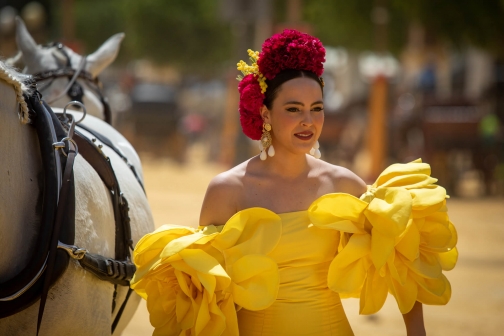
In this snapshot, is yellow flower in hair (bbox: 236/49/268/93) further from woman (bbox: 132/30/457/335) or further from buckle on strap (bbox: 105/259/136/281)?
buckle on strap (bbox: 105/259/136/281)

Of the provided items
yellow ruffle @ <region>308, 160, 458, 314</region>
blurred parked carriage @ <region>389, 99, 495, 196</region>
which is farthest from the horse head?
blurred parked carriage @ <region>389, 99, 495, 196</region>

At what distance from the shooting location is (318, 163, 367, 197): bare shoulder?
124 inches

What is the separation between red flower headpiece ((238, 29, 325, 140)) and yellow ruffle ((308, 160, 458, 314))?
481mm

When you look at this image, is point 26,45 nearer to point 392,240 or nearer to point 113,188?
point 113,188

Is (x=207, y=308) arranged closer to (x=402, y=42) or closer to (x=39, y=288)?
(x=39, y=288)

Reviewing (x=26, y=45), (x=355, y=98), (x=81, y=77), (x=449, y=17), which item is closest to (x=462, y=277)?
(x=81, y=77)

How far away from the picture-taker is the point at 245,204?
303 cm

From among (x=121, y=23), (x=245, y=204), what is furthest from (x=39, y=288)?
(x=121, y=23)

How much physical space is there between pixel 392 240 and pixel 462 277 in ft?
20.9

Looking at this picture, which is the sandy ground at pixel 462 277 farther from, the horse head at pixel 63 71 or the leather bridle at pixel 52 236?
the leather bridle at pixel 52 236

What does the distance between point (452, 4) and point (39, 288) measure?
14.9 m

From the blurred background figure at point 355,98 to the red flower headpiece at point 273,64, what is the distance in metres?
2.56

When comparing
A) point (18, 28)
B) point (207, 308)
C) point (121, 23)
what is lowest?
point (207, 308)

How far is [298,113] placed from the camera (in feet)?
9.92
